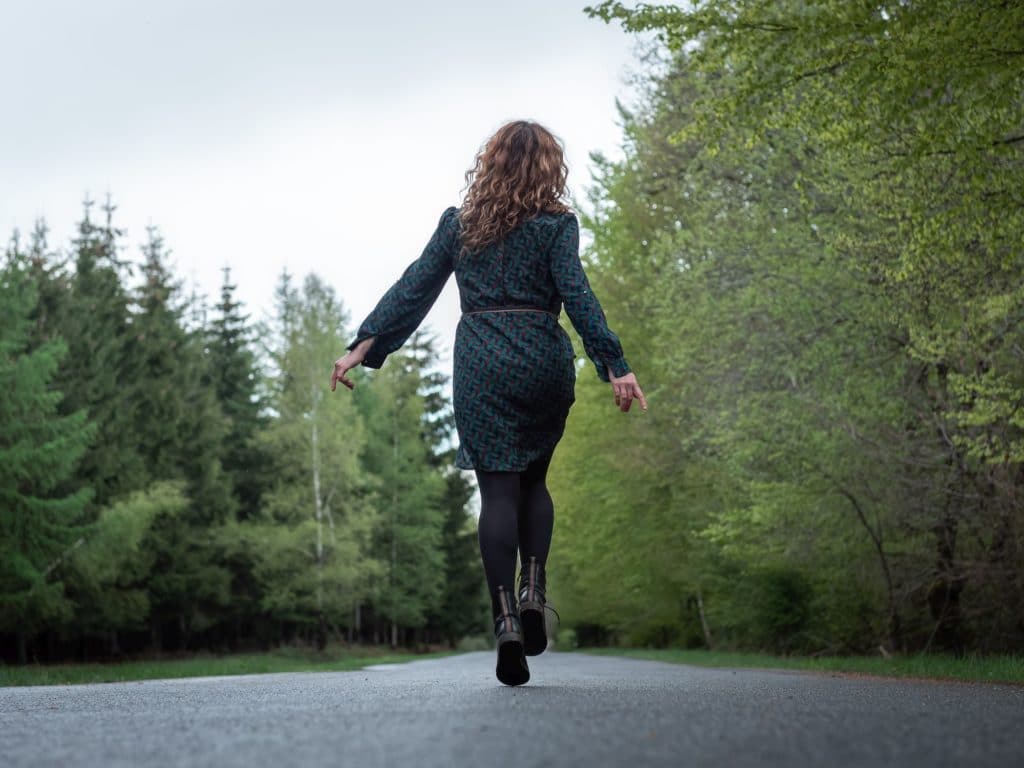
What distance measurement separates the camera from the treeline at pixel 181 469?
26609 millimetres

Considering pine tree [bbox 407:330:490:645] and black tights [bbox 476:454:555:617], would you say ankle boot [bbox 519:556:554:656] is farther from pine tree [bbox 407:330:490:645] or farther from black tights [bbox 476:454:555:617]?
pine tree [bbox 407:330:490:645]

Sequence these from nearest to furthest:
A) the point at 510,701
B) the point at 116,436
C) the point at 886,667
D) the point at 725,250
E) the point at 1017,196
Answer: the point at 510,701, the point at 1017,196, the point at 886,667, the point at 725,250, the point at 116,436

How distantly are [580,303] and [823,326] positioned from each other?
413 inches

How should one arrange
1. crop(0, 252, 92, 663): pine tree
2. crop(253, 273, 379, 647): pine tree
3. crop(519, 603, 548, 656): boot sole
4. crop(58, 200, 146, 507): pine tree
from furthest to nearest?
crop(253, 273, 379, 647): pine tree, crop(58, 200, 146, 507): pine tree, crop(0, 252, 92, 663): pine tree, crop(519, 603, 548, 656): boot sole

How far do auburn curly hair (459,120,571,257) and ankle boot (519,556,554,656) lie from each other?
5.11 feet

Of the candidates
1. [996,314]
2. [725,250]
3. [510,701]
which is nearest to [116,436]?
[725,250]

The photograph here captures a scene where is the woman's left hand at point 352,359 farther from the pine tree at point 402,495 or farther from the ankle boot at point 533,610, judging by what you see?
the pine tree at point 402,495

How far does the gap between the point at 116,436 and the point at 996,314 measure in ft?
97.4

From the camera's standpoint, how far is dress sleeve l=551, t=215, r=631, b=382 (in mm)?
5848

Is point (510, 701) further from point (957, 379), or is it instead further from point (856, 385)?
point (856, 385)

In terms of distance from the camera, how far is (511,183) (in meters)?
5.97

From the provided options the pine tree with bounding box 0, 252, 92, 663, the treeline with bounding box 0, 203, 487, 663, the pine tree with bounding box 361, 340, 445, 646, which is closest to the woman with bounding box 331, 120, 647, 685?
the treeline with bounding box 0, 203, 487, 663

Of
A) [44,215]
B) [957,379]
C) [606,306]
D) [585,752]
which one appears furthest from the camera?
[44,215]

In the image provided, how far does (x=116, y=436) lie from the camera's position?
117 ft
